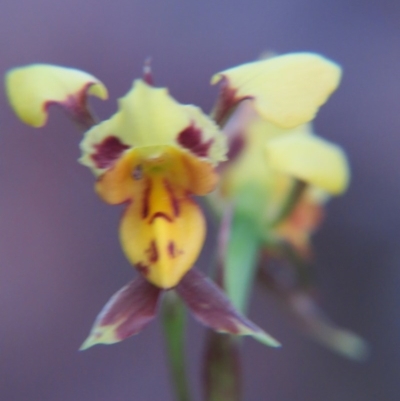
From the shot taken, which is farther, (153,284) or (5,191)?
(5,191)

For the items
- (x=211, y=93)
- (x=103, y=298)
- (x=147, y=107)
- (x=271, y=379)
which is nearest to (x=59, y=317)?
(x=103, y=298)

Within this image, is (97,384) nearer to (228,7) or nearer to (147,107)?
(228,7)

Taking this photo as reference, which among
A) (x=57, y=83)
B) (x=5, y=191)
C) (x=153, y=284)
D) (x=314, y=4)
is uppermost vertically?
(x=57, y=83)

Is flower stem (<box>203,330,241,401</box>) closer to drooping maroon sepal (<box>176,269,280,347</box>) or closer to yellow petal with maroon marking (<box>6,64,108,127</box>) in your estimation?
drooping maroon sepal (<box>176,269,280,347</box>)

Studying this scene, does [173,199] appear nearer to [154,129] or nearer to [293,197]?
[154,129]

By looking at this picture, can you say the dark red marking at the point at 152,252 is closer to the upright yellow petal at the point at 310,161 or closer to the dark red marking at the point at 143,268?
the dark red marking at the point at 143,268

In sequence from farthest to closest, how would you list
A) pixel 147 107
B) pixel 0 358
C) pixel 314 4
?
pixel 314 4, pixel 0 358, pixel 147 107

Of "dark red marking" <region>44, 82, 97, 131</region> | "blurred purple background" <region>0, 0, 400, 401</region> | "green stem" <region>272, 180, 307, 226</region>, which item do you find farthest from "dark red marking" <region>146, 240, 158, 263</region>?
"blurred purple background" <region>0, 0, 400, 401</region>
